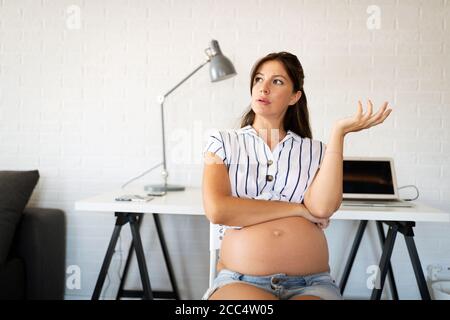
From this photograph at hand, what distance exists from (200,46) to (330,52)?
75 cm

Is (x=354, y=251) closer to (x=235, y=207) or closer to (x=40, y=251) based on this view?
(x=235, y=207)

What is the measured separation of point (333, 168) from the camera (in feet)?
3.66

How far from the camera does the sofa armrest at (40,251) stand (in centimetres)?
189

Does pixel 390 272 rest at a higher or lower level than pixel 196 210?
lower

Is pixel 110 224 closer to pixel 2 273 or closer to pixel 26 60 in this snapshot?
pixel 2 273

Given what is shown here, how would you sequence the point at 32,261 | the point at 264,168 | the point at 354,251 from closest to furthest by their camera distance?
the point at 264,168 < the point at 32,261 < the point at 354,251

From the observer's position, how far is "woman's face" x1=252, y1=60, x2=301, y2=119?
1258 mm

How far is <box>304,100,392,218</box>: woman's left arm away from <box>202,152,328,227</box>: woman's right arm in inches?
2.0

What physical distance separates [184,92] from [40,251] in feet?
3.76

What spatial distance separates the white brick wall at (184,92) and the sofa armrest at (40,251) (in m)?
0.25

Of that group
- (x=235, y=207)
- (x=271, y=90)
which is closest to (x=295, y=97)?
(x=271, y=90)

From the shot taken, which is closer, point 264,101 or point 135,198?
point 264,101

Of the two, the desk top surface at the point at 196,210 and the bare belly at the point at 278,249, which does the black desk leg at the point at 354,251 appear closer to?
the desk top surface at the point at 196,210

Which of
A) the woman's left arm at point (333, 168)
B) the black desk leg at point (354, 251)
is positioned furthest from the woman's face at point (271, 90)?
the black desk leg at point (354, 251)
